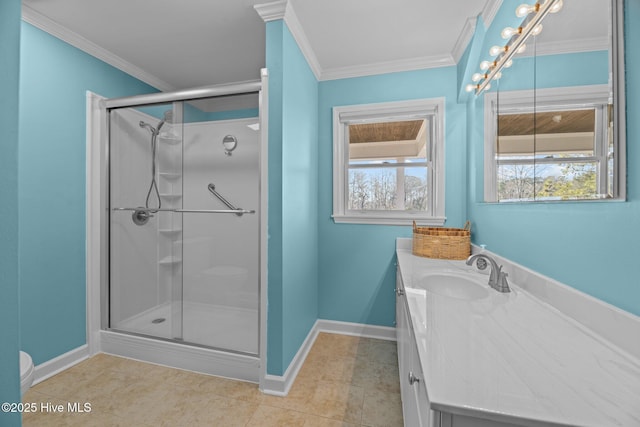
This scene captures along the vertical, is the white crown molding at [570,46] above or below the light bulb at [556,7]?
below

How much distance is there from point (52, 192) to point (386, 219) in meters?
2.46

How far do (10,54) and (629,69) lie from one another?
1.53 meters

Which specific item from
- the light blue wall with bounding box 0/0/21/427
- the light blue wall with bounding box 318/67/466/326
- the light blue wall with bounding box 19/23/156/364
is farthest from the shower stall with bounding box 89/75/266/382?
the light blue wall with bounding box 0/0/21/427

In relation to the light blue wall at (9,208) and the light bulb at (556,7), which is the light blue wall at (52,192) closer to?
the light blue wall at (9,208)

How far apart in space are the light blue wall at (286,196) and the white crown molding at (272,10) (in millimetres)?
37

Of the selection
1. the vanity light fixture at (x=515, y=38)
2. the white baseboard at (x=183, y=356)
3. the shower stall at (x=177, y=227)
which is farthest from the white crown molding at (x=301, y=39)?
the white baseboard at (x=183, y=356)

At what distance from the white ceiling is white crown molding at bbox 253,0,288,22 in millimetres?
34

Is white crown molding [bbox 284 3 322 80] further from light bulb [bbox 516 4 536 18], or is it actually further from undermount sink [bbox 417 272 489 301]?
undermount sink [bbox 417 272 489 301]

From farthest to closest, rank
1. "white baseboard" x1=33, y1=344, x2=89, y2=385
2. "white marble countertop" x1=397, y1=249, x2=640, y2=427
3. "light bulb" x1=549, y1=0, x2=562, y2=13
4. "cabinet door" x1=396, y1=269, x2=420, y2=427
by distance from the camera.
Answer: "white baseboard" x1=33, y1=344, x2=89, y2=385, "light bulb" x1=549, y1=0, x2=562, y2=13, "cabinet door" x1=396, y1=269, x2=420, y2=427, "white marble countertop" x1=397, y1=249, x2=640, y2=427

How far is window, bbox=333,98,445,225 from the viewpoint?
227 cm

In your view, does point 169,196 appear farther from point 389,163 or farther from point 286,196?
point 389,163

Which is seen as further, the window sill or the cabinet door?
the window sill

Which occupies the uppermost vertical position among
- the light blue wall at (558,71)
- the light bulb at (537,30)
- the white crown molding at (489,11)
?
the white crown molding at (489,11)

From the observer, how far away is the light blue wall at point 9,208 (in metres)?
0.53
